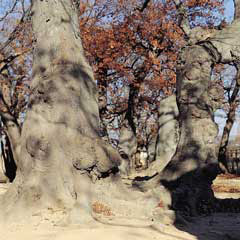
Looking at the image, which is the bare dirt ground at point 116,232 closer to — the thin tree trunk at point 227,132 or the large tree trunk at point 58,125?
the large tree trunk at point 58,125

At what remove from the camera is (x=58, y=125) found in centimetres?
717

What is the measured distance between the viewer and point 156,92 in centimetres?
2920

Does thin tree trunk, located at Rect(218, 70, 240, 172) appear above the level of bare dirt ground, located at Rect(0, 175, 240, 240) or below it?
above

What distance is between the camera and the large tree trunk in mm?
6844

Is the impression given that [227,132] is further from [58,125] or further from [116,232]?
[116,232]

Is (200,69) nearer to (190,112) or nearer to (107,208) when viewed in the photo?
(190,112)

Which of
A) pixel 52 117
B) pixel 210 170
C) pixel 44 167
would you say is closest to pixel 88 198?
pixel 44 167

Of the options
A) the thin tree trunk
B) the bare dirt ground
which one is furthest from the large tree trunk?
the thin tree trunk

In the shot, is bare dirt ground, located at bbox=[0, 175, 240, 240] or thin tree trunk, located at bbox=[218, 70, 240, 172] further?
thin tree trunk, located at bbox=[218, 70, 240, 172]

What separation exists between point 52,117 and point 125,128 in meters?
15.3

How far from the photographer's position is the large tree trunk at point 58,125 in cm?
684

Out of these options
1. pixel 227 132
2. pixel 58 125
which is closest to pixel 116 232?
pixel 58 125

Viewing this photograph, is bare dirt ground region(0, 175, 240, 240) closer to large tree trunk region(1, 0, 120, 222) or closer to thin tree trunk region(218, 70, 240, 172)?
large tree trunk region(1, 0, 120, 222)

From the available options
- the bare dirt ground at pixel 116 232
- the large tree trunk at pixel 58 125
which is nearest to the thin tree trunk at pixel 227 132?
the bare dirt ground at pixel 116 232
